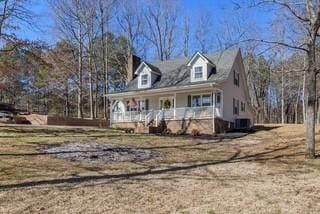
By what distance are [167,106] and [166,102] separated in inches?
14.0

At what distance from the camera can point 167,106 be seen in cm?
2994

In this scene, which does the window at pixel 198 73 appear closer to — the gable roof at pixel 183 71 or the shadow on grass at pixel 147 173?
the gable roof at pixel 183 71

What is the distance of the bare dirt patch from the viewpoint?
487 inches

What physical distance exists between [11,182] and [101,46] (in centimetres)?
3505

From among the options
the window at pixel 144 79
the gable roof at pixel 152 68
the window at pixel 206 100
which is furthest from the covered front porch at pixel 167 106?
the gable roof at pixel 152 68

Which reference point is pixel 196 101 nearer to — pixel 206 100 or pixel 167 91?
pixel 206 100

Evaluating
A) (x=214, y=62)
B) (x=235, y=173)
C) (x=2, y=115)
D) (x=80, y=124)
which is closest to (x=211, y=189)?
(x=235, y=173)

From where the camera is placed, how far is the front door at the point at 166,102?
29.7 m

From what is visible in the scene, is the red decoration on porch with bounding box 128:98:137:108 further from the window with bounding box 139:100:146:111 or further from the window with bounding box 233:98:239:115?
the window with bounding box 233:98:239:115

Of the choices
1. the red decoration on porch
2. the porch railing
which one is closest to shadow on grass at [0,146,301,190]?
the porch railing

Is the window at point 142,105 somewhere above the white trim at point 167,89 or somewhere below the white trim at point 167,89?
below

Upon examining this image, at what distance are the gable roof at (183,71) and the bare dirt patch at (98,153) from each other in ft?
43.5

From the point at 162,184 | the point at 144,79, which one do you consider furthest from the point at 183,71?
the point at 162,184

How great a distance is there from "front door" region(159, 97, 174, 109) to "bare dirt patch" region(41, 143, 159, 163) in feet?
48.2
